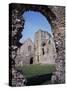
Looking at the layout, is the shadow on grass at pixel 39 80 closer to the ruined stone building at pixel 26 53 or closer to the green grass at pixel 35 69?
the green grass at pixel 35 69

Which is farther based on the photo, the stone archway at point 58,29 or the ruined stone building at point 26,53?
the stone archway at point 58,29

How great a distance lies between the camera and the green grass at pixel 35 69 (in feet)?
6.73

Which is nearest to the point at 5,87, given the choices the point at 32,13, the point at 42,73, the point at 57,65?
the point at 42,73

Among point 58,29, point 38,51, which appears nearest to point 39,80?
point 38,51

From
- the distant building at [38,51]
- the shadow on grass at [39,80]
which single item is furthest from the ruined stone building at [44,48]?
the shadow on grass at [39,80]

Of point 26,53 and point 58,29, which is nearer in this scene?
point 26,53

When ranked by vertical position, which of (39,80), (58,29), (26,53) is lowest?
(39,80)

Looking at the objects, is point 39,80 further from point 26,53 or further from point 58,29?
point 58,29

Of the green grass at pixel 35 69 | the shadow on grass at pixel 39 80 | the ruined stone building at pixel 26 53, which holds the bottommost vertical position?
the shadow on grass at pixel 39 80

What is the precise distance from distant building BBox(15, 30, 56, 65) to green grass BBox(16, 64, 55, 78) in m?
0.03

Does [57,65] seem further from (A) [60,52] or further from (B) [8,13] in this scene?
(B) [8,13]

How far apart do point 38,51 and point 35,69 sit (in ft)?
0.44

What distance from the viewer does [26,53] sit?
2.06 m

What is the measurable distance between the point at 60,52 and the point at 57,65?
101 mm
